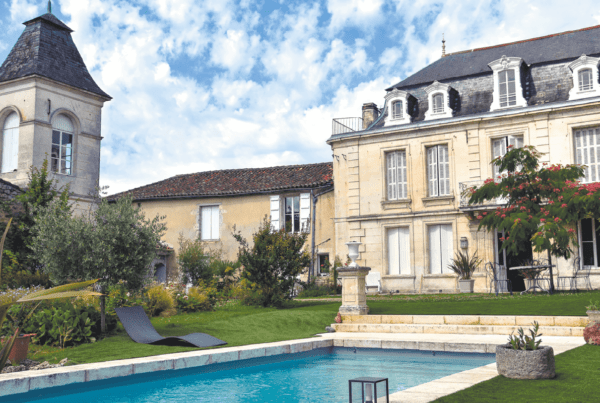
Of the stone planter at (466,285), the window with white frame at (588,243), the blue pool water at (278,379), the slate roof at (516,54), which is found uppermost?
the slate roof at (516,54)

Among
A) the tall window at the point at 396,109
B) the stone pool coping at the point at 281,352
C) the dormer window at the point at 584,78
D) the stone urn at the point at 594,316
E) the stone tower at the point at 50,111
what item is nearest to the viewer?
the stone pool coping at the point at 281,352

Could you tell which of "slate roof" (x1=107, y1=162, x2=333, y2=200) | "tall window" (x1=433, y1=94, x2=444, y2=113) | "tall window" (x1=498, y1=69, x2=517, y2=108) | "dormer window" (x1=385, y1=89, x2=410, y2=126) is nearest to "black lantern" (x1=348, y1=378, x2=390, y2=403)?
"tall window" (x1=498, y1=69, x2=517, y2=108)

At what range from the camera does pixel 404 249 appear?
70.9 feet

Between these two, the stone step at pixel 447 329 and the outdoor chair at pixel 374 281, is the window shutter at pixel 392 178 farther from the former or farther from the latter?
the stone step at pixel 447 329

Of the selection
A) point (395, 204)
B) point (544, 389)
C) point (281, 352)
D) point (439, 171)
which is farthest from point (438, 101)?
point (544, 389)

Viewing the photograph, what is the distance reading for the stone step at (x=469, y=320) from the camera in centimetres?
1062

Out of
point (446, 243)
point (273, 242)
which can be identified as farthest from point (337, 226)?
point (273, 242)

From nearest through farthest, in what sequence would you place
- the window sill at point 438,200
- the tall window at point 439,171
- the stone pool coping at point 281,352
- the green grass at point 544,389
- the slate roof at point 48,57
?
the green grass at point 544,389, the stone pool coping at point 281,352, the slate roof at point 48,57, the window sill at point 438,200, the tall window at point 439,171

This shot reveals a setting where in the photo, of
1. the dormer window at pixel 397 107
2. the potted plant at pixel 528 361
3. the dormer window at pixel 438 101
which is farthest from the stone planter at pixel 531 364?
the dormer window at pixel 397 107

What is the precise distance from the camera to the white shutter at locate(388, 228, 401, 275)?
2170 cm

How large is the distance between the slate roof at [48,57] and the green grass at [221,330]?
9.46 metres

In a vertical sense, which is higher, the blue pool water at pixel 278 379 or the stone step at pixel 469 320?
the stone step at pixel 469 320

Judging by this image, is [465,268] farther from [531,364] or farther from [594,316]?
[531,364]

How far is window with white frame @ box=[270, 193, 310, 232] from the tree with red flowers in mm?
8617
